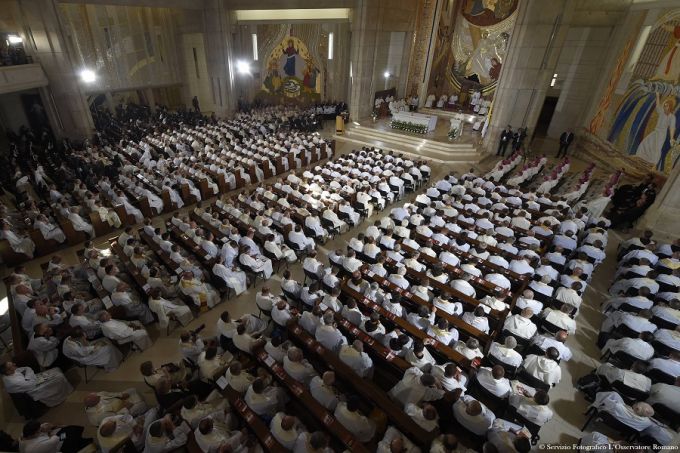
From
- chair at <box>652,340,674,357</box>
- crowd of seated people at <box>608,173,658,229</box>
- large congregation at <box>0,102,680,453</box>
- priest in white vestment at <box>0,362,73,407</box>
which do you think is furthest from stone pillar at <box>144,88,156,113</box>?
chair at <box>652,340,674,357</box>

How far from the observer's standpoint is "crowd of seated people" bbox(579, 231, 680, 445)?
13.6 feet

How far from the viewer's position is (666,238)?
9.10m

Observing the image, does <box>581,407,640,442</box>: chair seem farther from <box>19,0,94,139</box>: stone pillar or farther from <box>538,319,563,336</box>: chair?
<box>19,0,94,139</box>: stone pillar

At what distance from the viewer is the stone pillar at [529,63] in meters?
12.8

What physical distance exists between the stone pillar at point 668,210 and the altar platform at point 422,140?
248 inches

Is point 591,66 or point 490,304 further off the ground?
point 591,66

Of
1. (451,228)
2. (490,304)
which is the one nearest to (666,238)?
(451,228)

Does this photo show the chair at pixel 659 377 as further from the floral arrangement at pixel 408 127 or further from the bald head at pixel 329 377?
the floral arrangement at pixel 408 127

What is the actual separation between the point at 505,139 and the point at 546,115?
6485mm

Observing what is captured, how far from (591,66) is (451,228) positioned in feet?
41.5

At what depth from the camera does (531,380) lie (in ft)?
15.3

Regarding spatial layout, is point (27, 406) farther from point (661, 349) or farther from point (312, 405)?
point (661, 349)

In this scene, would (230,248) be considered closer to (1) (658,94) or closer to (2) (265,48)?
(1) (658,94)

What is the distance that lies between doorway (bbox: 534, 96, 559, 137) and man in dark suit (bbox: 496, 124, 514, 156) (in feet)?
14.3
